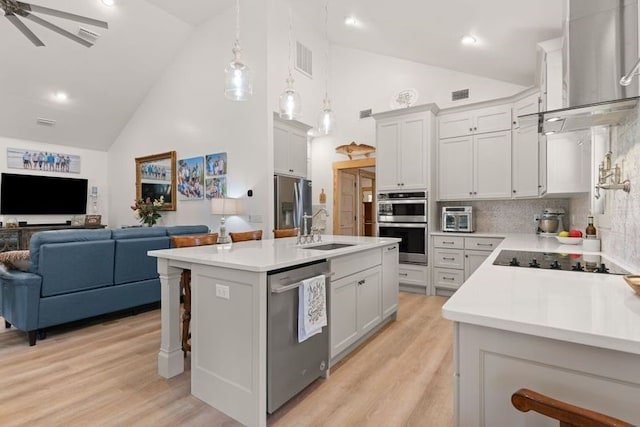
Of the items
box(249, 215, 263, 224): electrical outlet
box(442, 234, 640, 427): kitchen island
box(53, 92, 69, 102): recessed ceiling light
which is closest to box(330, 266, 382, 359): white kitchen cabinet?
box(442, 234, 640, 427): kitchen island

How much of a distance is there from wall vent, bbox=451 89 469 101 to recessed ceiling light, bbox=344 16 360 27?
72.3 inches

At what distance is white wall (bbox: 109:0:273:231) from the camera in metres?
5.08

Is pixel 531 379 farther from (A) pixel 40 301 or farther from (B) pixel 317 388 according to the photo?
(A) pixel 40 301

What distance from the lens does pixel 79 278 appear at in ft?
10.5

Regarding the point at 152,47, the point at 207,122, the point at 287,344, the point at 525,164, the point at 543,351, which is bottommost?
the point at 287,344

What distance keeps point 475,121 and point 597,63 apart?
313 centimetres

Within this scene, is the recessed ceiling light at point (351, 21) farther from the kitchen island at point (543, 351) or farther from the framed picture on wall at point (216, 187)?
the kitchen island at point (543, 351)

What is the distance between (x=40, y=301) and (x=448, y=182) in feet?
16.4

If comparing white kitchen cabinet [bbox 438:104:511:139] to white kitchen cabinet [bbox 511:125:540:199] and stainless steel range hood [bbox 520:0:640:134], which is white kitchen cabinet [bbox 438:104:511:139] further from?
stainless steel range hood [bbox 520:0:640:134]

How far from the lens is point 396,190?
16.3ft

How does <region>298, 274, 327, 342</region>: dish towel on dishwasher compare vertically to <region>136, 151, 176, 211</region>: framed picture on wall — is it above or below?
below

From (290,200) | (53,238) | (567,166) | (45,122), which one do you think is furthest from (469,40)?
(45,122)

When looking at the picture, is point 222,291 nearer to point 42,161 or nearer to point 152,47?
point 152,47

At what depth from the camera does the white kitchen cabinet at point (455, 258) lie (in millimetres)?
4348
